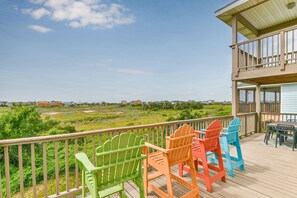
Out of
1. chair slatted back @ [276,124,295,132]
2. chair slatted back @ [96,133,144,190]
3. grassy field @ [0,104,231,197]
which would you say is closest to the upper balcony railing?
chair slatted back @ [276,124,295,132]

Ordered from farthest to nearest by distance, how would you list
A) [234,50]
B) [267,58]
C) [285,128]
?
[234,50] < [267,58] < [285,128]

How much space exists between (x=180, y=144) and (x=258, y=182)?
1734 mm

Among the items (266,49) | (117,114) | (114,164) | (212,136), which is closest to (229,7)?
(266,49)

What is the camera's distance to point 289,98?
30.7 ft

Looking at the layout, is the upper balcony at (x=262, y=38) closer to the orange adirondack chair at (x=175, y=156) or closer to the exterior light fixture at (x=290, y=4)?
the exterior light fixture at (x=290, y=4)

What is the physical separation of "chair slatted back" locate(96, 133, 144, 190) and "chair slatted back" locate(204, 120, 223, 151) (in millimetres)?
1297

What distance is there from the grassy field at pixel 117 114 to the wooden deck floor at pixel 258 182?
15.8 m

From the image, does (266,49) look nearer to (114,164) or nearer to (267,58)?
(267,58)

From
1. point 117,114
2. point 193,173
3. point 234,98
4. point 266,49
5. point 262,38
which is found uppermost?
point 262,38

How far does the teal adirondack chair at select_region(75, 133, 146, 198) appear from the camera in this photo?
1586 millimetres

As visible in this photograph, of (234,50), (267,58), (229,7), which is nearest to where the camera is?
(267,58)

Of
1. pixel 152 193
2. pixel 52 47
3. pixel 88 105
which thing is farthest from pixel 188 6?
pixel 88 105

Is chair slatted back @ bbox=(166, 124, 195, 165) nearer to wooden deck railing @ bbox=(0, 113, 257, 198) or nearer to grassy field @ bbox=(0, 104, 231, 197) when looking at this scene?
wooden deck railing @ bbox=(0, 113, 257, 198)

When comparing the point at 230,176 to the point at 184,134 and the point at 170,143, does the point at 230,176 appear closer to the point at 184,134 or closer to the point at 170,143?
the point at 184,134
